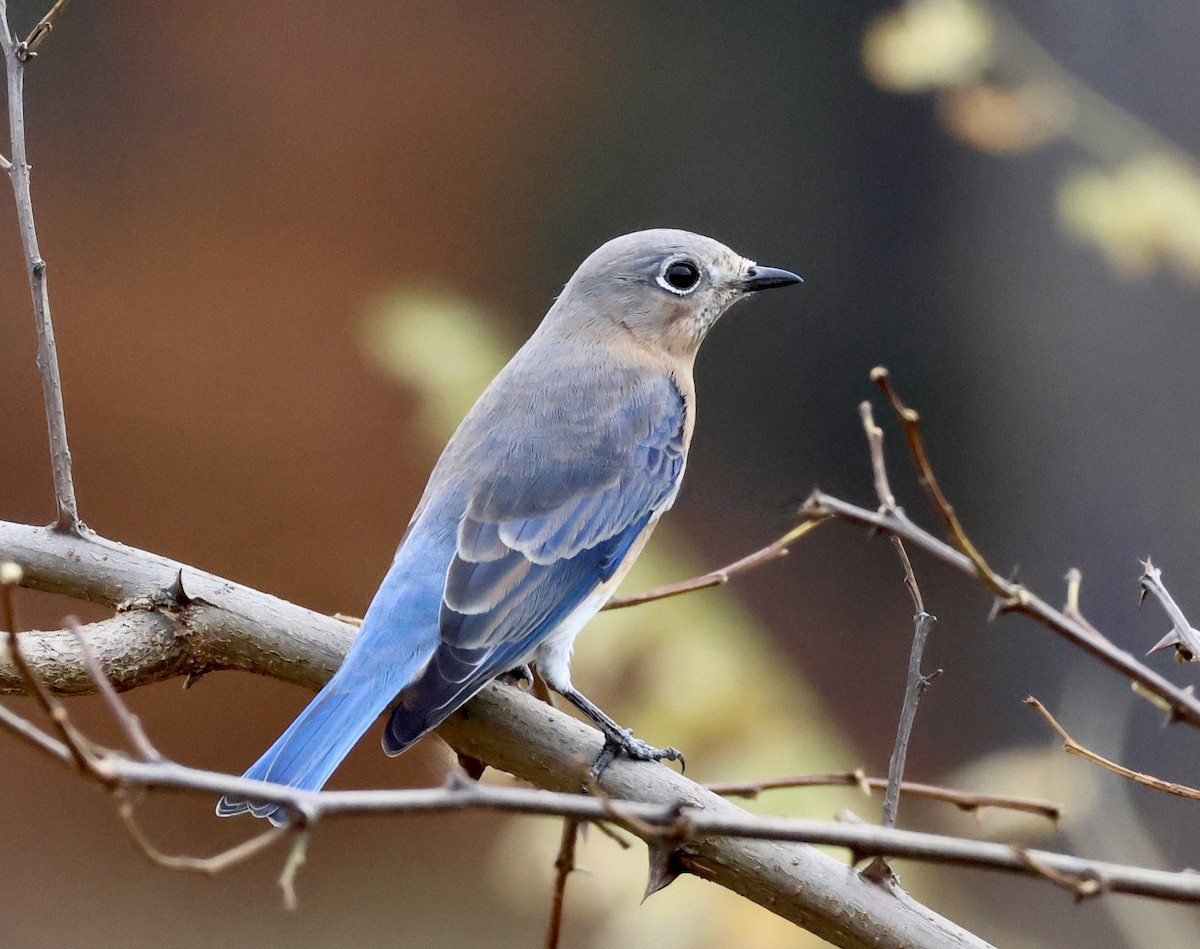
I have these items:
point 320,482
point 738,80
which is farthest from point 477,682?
point 738,80

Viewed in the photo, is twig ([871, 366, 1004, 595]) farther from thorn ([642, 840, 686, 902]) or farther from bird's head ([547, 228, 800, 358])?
bird's head ([547, 228, 800, 358])

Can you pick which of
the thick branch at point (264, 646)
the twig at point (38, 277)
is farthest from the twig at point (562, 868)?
the twig at point (38, 277)

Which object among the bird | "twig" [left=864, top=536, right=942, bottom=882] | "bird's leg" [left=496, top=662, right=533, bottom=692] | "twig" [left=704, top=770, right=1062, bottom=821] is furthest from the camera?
"bird's leg" [left=496, top=662, right=533, bottom=692]

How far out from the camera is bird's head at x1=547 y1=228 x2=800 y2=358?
1723 millimetres

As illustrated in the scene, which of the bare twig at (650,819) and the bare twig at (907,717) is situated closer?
the bare twig at (650,819)

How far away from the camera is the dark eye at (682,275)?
1.72 metres

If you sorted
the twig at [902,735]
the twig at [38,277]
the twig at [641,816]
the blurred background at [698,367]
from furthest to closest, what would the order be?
the blurred background at [698,367], the twig at [38,277], the twig at [902,735], the twig at [641,816]

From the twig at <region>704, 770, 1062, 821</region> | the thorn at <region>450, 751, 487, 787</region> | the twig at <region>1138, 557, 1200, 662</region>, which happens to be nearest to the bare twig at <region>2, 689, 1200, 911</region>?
the twig at <region>704, 770, 1062, 821</region>

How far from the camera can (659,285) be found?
5.68 feet

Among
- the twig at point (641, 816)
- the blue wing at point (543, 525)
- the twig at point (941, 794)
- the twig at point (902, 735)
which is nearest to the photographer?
the twig at point (641, 816)

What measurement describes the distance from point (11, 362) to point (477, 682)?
1.45 metres

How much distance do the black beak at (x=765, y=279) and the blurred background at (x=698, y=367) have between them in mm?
737

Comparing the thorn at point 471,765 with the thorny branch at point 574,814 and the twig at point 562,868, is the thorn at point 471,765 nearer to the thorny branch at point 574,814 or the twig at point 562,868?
the twig at point 562,868

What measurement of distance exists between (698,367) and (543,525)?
1066 mm
